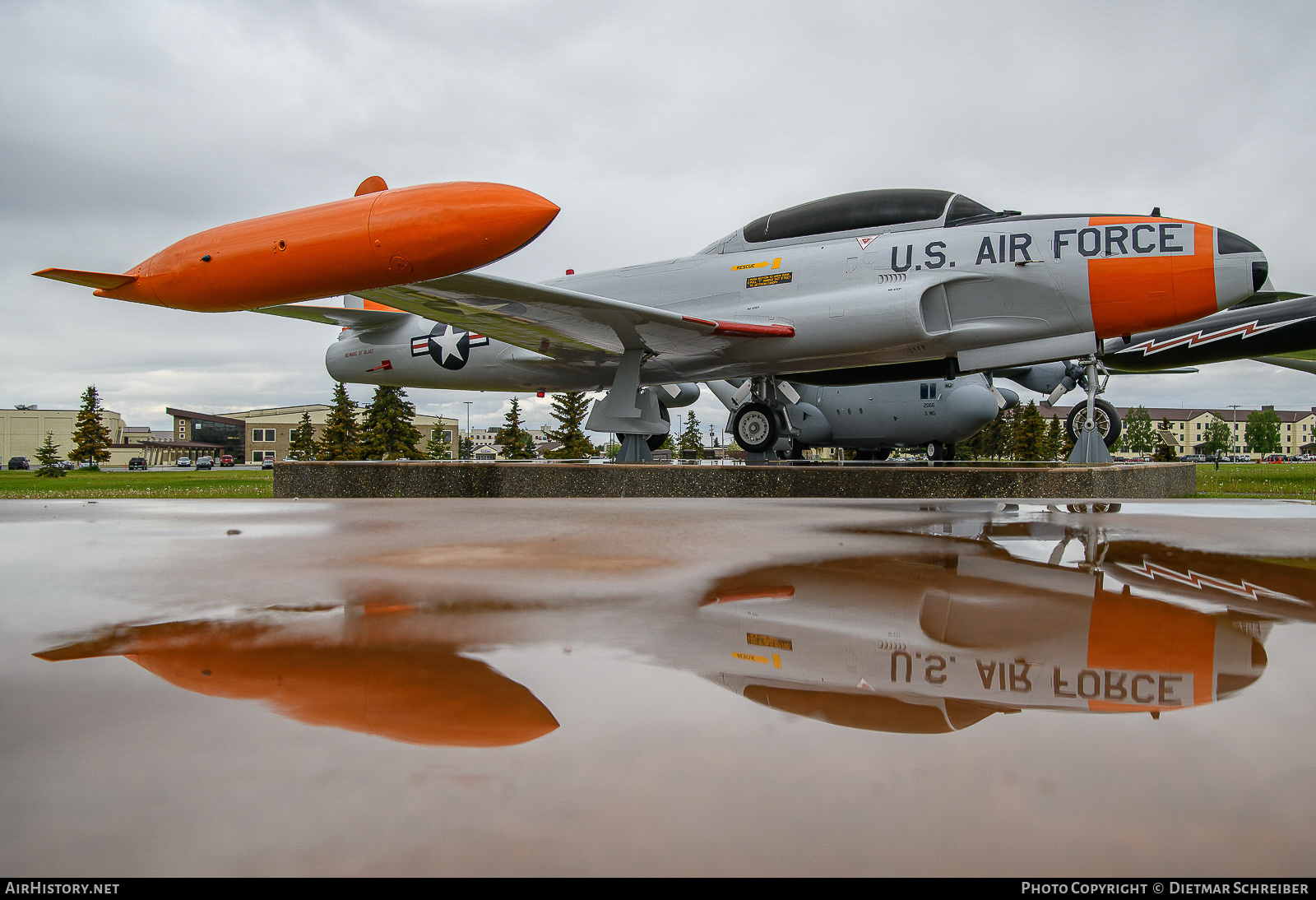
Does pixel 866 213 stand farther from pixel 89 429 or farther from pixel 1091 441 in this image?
pixel 89 429

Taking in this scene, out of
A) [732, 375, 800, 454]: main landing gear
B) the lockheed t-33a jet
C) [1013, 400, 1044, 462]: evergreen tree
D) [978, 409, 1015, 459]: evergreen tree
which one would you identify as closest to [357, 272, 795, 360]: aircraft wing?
the lockheed t-33a jet

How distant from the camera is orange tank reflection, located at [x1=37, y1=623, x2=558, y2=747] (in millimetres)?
1847

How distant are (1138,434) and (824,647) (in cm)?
10279

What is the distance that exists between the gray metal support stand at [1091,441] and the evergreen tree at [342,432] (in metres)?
33.5

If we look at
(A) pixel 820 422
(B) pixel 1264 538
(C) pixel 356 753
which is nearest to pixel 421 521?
(C) pixel 356 753

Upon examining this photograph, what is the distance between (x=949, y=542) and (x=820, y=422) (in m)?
14.3

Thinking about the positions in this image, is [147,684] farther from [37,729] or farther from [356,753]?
[356,753]

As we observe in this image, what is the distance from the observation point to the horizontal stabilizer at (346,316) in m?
12.5

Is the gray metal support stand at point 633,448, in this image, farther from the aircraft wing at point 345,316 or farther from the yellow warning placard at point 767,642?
the yellow warning placard at point 767,642

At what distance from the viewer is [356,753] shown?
66.5 inches

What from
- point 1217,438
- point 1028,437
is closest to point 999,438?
point 1028,437

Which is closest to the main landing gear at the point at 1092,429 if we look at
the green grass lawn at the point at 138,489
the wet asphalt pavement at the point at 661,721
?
the wet asphalt pavement at the point at 661,721

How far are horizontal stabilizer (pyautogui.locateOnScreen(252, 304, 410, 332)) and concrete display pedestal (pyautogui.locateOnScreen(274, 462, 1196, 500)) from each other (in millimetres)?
2714

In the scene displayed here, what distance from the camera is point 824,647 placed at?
2.51 m
